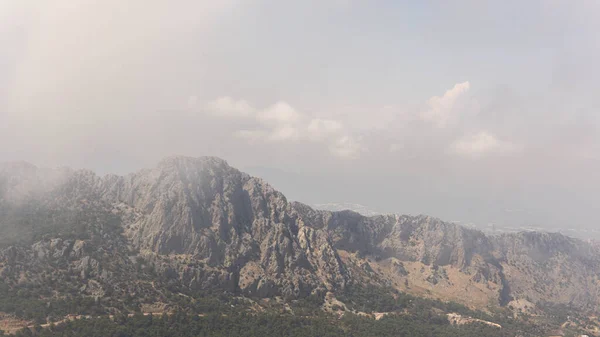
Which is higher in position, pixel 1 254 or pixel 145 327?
pixel 1 254

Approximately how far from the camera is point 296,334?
652 feet

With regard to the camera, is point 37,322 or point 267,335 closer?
point 37,322

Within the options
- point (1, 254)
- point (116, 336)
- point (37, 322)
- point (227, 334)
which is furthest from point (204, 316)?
point (1, 254)

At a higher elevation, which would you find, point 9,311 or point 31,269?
point 31,269

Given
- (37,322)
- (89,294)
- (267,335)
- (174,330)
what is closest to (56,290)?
(89,294)

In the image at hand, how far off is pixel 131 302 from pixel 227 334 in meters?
52.3

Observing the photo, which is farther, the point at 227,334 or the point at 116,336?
the point at 227,334

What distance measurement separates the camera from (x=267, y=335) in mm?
193500

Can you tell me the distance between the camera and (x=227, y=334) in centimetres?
18900

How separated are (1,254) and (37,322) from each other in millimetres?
51400

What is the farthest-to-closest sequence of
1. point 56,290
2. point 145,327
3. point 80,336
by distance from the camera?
point 56,290 → point 145,327 → point 80,336

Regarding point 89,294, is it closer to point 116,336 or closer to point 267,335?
point 116,336

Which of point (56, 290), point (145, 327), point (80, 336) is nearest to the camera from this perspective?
point (80, 336)

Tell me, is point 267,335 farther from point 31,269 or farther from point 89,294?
point 31,269
